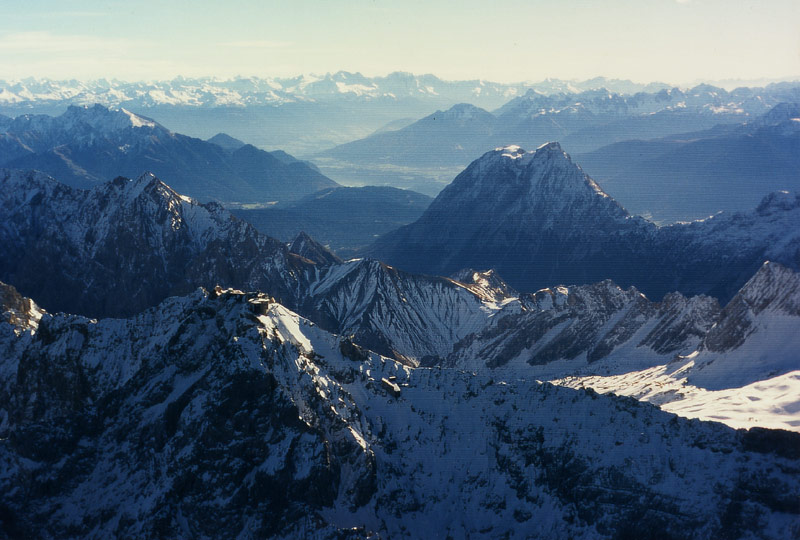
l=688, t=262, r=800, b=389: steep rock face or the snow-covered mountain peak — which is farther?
the snow-covered mountain peak

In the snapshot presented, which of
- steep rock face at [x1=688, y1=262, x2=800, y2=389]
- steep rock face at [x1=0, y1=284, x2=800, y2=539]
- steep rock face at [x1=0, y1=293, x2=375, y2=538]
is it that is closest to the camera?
steep rock face at [x1=0, y1=293, x2=375, y2=538]

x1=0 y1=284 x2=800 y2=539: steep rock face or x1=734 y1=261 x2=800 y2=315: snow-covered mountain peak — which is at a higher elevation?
x1=734 y1=261 x2=800 y2=315: snow-covered mountain peak

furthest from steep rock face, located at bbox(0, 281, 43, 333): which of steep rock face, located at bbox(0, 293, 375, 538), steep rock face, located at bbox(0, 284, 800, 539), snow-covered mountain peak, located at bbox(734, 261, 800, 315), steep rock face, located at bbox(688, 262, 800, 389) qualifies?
snow-covered mountain peak, located at bbox(734, 261, 800, 315)

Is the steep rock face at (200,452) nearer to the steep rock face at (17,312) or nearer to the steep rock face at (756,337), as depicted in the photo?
the steep rock face at (17,312)

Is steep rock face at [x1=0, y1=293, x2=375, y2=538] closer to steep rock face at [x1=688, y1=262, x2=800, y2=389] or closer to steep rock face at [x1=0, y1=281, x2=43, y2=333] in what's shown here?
steep rock face at [x1=0, y1=281, x2=43, y2=333]

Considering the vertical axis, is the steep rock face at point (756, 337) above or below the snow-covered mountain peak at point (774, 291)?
below

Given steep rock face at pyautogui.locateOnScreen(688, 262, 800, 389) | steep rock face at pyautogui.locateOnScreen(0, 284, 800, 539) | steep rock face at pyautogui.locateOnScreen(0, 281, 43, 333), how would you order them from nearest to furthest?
steep rock face at pyautogui.locateOnScreen(0, 284, 800, 539)
steep rock face at pyautogui.locateOnScreen(688, 262, 800, 389)
steep rock face at pyautogui.locateOnScreen(0, 281, 43, 333)

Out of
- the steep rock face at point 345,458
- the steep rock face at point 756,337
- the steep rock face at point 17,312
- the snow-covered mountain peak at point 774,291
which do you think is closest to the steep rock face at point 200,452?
the steep rock face at point 345,458

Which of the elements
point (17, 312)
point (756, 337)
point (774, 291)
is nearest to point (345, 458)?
point (756, 337)

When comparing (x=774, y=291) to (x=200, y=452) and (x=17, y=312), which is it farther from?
(x=17, y=312)
